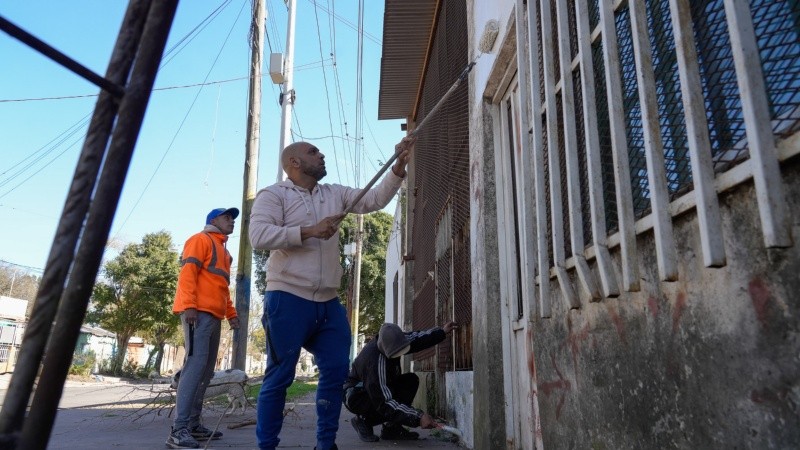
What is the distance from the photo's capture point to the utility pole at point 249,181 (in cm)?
845

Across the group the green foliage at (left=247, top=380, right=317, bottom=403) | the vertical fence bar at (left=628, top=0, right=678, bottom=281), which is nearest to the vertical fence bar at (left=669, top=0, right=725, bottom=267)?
the vertical fence bar at (left=628, top=0, right=678, bottom=281)

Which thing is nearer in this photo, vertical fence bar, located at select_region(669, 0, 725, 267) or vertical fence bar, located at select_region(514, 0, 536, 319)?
vertical fence bar, located at select_region(669, 0, 725, 267)

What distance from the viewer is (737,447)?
1.29 m

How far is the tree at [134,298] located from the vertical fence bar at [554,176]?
28.6m

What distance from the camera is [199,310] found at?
466 cm

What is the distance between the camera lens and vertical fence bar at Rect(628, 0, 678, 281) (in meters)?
1.46

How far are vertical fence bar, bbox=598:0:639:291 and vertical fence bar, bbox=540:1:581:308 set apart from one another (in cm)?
40

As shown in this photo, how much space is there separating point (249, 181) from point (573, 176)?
774 cm


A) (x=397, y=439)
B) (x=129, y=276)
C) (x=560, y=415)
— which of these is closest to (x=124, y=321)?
(x=129, y=276)

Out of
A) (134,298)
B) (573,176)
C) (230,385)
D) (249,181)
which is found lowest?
(230,385)

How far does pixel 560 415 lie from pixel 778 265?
1398mm

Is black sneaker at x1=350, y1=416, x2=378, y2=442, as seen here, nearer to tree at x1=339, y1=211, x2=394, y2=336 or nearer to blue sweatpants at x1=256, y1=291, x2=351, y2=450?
blue sweatpants at x1=256, y1=291, x2=351, y2=450

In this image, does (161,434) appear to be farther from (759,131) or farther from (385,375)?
(759,131)

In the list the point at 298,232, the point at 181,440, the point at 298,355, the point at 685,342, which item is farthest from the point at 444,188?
the point at 685,342
